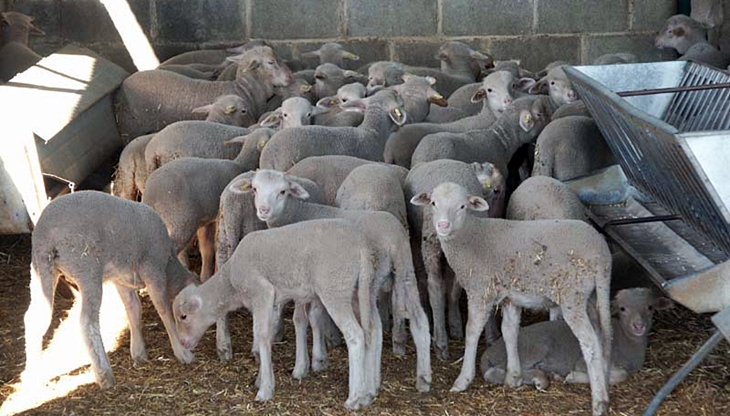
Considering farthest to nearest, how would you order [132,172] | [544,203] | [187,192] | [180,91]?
[180,91] < [132,172] < [187,192] < [544,203]

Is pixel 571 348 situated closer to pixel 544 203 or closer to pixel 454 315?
pixel 544 203

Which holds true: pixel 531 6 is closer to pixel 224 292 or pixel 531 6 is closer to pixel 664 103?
pixel 664 103

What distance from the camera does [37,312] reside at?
19.6 ft

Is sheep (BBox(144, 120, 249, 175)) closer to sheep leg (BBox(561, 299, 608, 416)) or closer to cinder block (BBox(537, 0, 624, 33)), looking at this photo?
sheep leg (BBox(561, 299, 608, 416))

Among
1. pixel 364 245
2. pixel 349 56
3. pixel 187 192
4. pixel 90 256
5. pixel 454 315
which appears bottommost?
pixel 454 315

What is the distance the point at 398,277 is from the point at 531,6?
20.8ft

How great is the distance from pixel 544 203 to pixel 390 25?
219 inches

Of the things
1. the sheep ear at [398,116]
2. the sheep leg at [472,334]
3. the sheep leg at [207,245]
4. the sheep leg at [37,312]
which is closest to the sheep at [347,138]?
the sheep ear at [398,116]

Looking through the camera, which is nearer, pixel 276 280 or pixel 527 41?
pixel 276 280

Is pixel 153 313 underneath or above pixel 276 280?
underneath

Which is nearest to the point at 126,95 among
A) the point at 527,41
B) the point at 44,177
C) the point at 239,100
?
the point at 239,100

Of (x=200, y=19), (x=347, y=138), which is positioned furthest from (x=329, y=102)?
(x=200, y=19)

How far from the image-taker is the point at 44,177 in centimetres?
805

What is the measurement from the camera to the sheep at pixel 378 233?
5.85 meters
